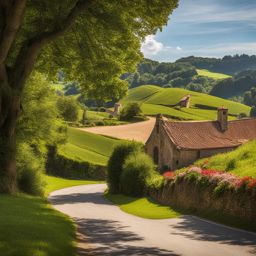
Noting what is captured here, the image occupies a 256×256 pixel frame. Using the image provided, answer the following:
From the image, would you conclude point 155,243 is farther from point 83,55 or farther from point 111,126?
point 111,126

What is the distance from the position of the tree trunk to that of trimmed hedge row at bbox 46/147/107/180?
5946cm

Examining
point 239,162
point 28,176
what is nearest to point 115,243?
point 239,162

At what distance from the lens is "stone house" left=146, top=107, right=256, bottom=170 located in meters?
72.8

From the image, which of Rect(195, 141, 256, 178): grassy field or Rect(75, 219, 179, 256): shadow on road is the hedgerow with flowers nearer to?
Rect(195, 141, 256, 178): grassy field

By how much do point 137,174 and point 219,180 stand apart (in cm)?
2408

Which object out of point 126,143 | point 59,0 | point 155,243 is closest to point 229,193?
point 155,243

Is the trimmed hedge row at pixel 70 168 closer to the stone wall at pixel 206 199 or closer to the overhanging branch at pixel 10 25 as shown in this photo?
the stone wall at pixel 206 199

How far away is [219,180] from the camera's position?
2900cm

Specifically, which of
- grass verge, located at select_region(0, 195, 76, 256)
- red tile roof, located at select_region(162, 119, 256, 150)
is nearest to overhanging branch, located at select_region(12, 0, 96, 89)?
grass verge, located at select_region(0, 195, 76, 256)

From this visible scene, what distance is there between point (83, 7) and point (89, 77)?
21.0 feet

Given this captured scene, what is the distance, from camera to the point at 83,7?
23703mm

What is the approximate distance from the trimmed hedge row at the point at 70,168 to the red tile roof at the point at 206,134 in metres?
22.4

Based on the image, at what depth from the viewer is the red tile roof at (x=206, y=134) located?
74.7m

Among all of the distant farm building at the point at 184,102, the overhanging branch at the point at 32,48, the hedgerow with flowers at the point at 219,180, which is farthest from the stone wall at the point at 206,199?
the distant farm building at the point at 184,102
